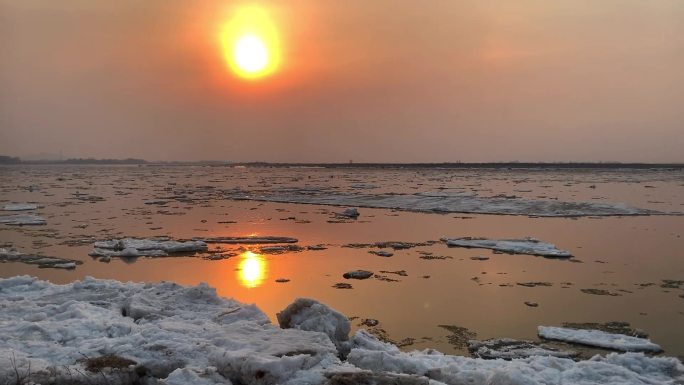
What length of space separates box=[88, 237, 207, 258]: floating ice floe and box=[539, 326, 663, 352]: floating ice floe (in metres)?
8.13

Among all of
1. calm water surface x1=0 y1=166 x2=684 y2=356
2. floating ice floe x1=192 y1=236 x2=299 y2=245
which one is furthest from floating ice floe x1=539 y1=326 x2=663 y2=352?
floating ice floe x1=192 y1=236 x2=299 y2=245

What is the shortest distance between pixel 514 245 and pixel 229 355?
9554 mm

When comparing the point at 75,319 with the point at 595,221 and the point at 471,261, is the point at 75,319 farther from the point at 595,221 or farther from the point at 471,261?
the point at 595,221

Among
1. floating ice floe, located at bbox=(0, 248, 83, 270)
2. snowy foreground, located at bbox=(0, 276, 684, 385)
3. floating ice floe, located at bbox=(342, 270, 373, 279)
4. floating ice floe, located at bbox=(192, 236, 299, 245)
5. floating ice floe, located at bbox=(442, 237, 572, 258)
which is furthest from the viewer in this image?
floating ice floe, located at bbox=(192, 236, 299, 245)

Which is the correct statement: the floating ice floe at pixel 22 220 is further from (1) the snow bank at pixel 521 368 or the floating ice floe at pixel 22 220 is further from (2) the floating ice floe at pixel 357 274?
(1) the snow bank at pixel 521 368

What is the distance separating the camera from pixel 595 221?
58.5 ft

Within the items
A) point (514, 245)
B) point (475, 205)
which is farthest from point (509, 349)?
point (475, 205)

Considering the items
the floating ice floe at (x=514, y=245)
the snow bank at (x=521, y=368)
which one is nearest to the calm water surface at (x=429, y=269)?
the floating ice floe at (x=514, y=245)

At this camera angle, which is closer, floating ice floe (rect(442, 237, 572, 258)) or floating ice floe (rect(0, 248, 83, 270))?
floating ice floe (rect(0, 248, 83, 270))

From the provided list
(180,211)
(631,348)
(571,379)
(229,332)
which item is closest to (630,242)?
(631,348)

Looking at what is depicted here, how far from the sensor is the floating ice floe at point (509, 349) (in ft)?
18.0

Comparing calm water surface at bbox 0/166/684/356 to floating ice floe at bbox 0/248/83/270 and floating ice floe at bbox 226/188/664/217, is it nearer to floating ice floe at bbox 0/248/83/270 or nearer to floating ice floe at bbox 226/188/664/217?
floating ice floe at bbox 0/248/83/270

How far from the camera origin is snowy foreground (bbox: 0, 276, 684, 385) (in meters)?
4.18

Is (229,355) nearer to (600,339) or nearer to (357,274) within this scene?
(600,339)
